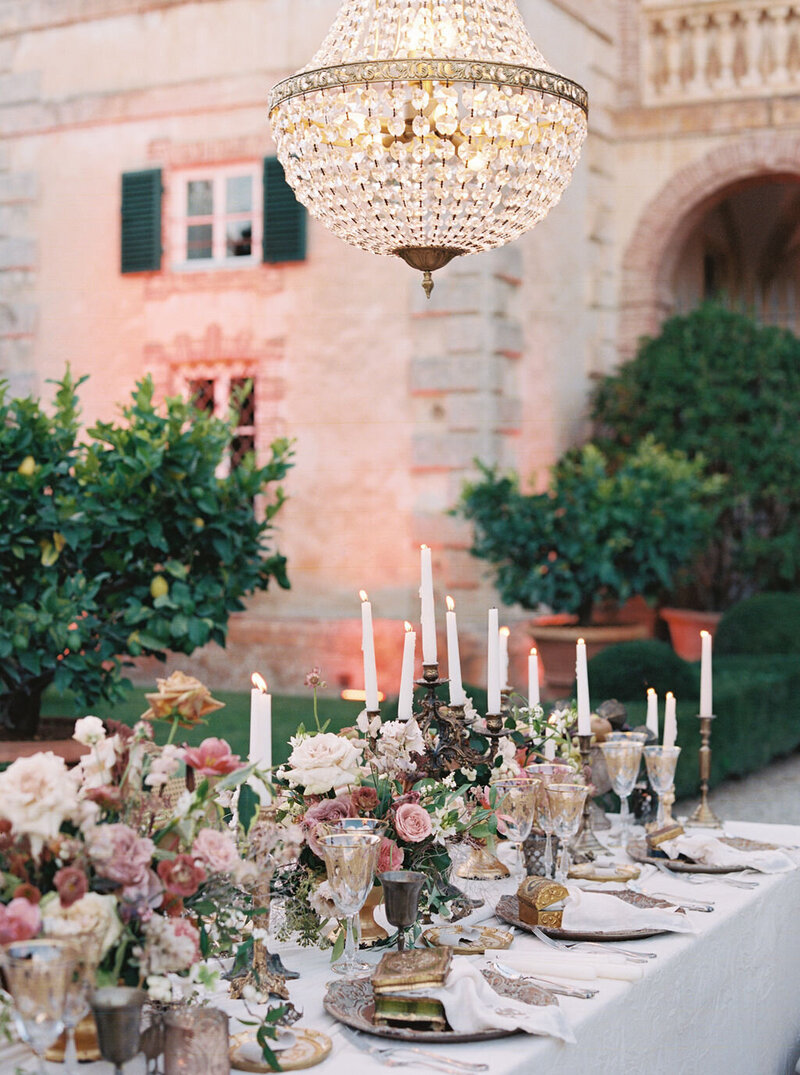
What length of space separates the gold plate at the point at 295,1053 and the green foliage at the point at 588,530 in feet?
23.7

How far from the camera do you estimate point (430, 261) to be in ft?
12.8

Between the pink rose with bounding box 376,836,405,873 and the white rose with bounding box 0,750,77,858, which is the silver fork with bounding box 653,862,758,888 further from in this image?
the white rose with bounding box 0,750,77,858

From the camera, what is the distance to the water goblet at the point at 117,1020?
1879 millimetres

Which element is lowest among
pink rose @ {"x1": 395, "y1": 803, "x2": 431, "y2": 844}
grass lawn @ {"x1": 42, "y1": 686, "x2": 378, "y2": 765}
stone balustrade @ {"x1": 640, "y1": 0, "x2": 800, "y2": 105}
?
grass lawn @ {"x1": 42, "y1": 686, "x2": 378, "y2": 765}

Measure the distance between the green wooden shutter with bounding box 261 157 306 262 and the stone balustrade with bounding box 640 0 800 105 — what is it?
3.21m

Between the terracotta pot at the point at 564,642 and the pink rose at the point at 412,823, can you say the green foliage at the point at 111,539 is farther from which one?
the terracotta pot at the point at 564,642

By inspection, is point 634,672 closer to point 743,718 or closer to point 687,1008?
point 743,718

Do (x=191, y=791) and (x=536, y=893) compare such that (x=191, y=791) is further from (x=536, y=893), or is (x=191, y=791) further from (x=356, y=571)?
(x=356, y=571)

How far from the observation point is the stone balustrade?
11250mm

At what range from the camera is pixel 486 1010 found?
7.34 ft

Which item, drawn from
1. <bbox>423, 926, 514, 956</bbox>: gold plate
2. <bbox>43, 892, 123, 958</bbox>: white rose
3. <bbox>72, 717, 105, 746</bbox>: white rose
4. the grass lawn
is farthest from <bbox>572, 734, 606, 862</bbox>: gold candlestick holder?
the grass lawn

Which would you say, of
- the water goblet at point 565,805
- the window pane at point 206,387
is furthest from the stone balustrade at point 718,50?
the water goblet at point 565,805

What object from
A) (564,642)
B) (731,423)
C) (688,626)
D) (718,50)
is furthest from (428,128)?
(718,50)

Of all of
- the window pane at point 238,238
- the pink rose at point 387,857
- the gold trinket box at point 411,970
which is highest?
the window pane at point 238,238
